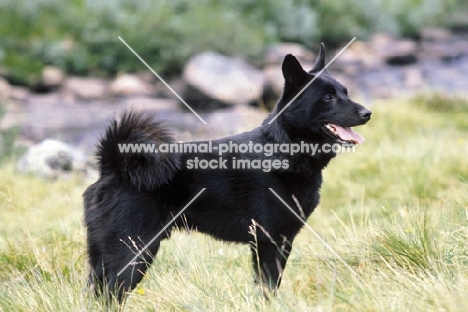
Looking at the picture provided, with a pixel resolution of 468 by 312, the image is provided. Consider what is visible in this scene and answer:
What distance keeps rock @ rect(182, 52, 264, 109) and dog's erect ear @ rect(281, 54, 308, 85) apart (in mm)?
7720

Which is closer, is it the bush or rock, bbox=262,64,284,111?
rock, bbox=262,64,284,111

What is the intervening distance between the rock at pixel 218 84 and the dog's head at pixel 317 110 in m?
7.73

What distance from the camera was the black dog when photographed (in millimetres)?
2967

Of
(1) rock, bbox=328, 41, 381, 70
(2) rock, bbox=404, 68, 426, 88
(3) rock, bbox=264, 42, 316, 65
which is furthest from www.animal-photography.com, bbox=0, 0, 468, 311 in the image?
(1) rock, bbox=328, 41, 381, 70

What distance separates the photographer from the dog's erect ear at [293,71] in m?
3.25

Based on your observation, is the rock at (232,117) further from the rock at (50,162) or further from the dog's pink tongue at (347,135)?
the dog's pink tongue at (347,135)

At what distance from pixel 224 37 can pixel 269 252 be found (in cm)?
1097

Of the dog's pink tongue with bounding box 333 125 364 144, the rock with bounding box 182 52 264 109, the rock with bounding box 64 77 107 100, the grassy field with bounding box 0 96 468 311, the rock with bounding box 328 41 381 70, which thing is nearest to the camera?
the grassy field with bounding box 0 96 468 311

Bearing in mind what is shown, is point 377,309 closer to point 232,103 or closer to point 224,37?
point 232,103

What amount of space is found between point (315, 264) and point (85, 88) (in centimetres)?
978

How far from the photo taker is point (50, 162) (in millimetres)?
6691

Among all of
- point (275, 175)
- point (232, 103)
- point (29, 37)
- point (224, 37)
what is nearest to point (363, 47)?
point (224, 37)

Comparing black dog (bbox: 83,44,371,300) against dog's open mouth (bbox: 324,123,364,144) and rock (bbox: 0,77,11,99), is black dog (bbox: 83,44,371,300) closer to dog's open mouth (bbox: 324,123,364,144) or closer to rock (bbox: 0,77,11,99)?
dog's open mouth (bbox: 324,123,364,144)

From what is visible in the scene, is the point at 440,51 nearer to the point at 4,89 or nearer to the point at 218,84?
the point at 218,84
